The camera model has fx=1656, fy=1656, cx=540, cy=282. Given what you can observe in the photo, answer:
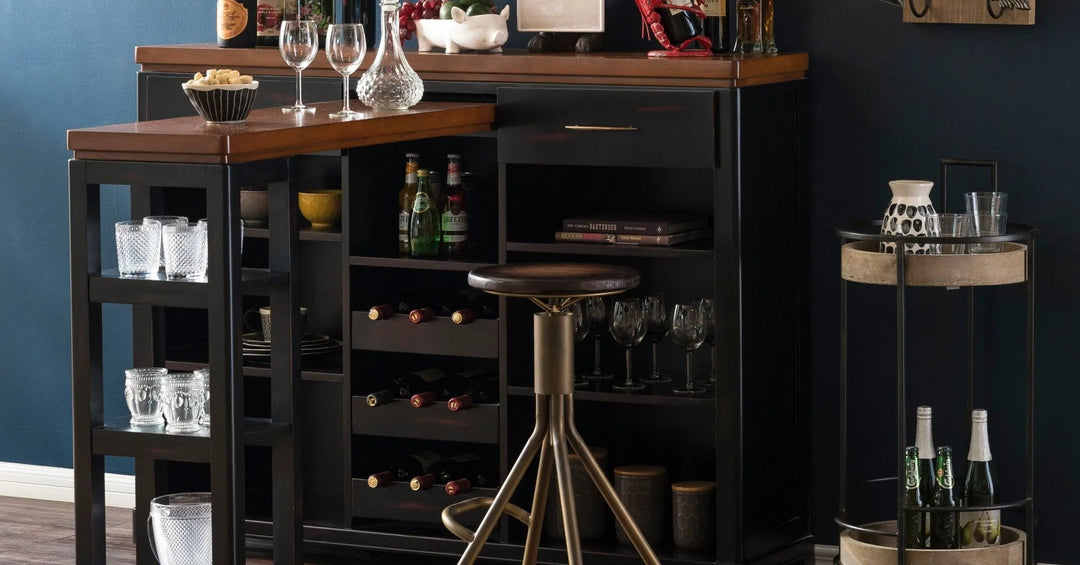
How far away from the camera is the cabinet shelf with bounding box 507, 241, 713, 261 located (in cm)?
392

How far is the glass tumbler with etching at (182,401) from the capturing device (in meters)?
3.06

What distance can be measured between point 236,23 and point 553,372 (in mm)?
1495

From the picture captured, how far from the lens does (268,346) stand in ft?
14.4

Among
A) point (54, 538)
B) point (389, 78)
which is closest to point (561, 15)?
point (389, 78)

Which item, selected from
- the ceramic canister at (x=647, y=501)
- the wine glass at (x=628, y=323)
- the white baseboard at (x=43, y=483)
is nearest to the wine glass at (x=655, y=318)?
the wine glass at (x=628, y=323)

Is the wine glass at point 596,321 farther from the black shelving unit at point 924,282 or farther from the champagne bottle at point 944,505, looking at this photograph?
the champagne bottle at point 944,505

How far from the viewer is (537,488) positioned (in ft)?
11.6

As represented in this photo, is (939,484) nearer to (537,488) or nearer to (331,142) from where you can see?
(537,488)

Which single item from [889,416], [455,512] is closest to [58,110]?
[455,512]

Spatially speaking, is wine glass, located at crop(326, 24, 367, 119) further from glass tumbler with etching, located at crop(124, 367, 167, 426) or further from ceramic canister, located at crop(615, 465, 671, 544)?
ceramic canister, located at crop(615, 465, 671, 544)

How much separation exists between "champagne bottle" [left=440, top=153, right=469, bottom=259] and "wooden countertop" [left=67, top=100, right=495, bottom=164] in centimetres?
46

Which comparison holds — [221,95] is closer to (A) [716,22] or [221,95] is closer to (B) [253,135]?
(B) [253,135]

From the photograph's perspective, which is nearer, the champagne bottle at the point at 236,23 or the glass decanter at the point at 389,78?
the glass decanter at the point at 389,78

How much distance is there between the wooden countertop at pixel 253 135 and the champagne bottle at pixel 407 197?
47cm
